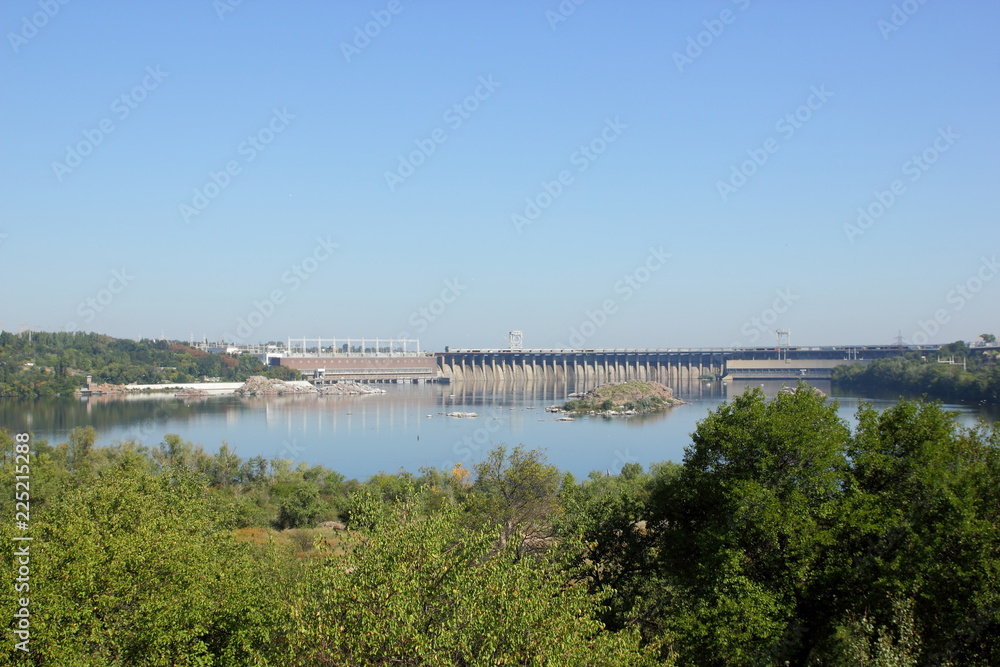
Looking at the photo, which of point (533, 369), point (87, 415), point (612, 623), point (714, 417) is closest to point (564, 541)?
point (612, 623)

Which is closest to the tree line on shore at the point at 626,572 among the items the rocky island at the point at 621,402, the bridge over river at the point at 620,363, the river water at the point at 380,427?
the river water at the point at 380,427

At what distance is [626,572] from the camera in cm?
584

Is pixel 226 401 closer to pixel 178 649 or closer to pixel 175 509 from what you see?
pixel 175 509

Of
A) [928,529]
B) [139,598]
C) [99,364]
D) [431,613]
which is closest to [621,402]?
[928,529]

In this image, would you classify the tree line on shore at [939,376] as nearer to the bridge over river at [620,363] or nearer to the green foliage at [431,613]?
the bridge over river at [620,363]

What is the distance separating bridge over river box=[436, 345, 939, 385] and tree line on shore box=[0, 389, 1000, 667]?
41.4 m

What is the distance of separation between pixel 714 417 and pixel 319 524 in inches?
239

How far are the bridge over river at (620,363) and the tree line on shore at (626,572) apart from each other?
136 ft

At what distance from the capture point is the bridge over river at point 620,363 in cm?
4591

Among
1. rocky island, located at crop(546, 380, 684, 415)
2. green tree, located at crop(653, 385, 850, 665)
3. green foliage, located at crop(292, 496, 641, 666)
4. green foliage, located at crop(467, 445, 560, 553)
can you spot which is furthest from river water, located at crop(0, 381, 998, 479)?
green foliage, located at crop(292, 496, 641, 666)

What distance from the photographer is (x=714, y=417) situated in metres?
5.67

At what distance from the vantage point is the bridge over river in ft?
151

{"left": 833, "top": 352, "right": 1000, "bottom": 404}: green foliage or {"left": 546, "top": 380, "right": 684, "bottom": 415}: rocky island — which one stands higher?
{"left": 833, "top": 352, "right": 1000, "bottom": 404}: green foliage

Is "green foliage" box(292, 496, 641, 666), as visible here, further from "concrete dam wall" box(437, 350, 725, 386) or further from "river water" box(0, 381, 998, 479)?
"concrete dam wall" box(437, 350, 725, 386)
